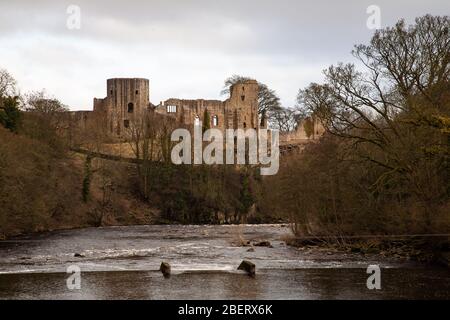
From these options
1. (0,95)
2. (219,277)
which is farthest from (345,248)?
(0,95)

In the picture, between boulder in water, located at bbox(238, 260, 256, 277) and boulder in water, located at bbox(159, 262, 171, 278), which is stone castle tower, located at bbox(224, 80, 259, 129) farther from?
boulder in water, located at bbox(159, 262, 171, 278)

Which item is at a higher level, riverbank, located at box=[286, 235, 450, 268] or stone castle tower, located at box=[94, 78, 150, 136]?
stone castle tower, located at box=[94, 78, 150, 136]

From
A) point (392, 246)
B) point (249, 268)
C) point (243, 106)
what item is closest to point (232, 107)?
point (243, 106)

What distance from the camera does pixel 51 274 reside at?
26453mm

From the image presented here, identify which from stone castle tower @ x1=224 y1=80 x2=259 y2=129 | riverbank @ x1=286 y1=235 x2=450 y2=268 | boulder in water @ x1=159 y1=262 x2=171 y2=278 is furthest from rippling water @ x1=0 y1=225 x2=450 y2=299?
stone castle tower @ x1=224 y1=80 x2=259 y2=129

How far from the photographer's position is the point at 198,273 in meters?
26.7

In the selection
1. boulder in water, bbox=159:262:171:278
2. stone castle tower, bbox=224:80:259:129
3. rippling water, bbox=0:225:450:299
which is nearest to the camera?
rippling water, bbox=0:225:450:299

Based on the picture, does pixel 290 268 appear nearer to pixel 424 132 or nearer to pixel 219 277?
pixel 219 277

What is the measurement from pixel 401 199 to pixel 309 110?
7.17m

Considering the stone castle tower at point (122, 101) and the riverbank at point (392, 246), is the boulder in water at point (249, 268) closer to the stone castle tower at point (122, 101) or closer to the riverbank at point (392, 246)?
the riverbank at point (392, 246)

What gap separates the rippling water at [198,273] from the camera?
22.5 meters

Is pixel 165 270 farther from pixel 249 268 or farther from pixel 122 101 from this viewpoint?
pixel 122 101

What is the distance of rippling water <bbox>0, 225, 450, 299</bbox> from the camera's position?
2247 centimetres
